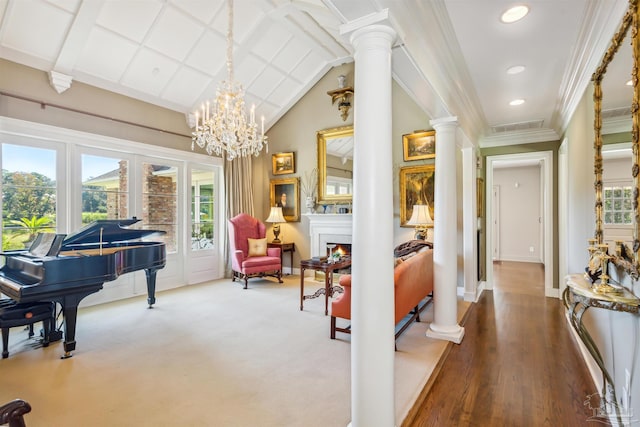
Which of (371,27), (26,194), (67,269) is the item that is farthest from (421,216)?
(26,194)

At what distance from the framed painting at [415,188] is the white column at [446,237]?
175cm

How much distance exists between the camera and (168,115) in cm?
520

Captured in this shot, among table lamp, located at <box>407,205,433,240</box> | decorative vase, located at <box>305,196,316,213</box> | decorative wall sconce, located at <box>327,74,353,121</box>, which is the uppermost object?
decorative wall sconce, located at <box>327,74,353,121</box>

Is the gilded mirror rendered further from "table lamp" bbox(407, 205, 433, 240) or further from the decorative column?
the decorative column

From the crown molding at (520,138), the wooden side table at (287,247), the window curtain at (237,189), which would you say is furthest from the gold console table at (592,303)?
the window curtain at (237,189)

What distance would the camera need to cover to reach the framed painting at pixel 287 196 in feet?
20.7

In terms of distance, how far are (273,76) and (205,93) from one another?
1.24 m

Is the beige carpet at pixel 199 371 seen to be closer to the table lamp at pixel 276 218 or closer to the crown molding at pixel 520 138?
the table lamp at pixel 276 218

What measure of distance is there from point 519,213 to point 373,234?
28.3 feet

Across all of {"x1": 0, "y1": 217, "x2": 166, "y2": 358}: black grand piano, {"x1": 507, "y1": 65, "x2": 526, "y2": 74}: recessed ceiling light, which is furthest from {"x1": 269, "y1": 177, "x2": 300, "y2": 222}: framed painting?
{"x1": 507, "y1": 65, "x2": 526, "y2": 74}: recessed ceiling light

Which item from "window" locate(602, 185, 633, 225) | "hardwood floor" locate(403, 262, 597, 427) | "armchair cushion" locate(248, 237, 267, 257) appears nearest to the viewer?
"window" locate(602, 185, 633, 225)

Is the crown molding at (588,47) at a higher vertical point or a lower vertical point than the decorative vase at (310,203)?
higher

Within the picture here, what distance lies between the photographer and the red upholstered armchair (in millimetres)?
5320

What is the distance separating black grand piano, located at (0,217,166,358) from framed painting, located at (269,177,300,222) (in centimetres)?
322
